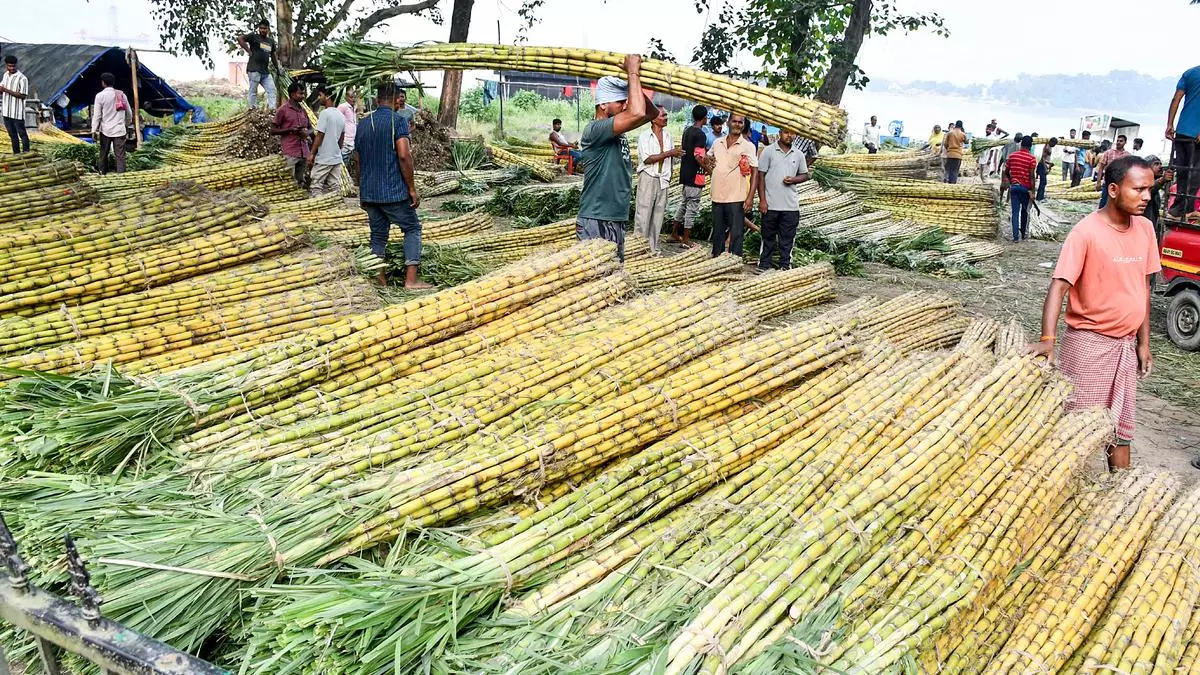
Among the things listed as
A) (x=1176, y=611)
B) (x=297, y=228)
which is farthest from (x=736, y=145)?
(x=1176, y=611)

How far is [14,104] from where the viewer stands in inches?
500

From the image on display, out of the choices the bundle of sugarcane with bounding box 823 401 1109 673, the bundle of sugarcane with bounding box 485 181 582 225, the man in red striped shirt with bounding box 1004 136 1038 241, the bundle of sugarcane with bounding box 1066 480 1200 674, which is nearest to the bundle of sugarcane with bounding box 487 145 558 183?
the bundle of sugarcane with bounding box 485 181 582 225

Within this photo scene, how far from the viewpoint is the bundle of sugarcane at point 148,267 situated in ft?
14.3

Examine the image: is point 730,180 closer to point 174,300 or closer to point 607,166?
point 607,166

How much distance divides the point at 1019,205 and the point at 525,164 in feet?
27.8

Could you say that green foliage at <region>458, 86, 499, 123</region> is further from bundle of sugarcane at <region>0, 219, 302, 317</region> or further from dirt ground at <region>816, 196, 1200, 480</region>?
bundle of sugarcane at <region>0, 219, 302, 317</region>

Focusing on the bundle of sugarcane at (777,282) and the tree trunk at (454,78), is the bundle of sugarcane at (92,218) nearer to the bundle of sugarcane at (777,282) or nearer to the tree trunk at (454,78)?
the bundle of sugarcane at (777,282)

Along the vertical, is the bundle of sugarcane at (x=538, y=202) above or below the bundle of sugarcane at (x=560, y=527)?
above

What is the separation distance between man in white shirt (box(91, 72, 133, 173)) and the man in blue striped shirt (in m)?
7.23

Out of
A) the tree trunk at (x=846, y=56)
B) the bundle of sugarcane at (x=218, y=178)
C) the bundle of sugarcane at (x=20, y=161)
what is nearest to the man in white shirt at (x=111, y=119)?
the bundle of sugarcane at (x=218, y=178)

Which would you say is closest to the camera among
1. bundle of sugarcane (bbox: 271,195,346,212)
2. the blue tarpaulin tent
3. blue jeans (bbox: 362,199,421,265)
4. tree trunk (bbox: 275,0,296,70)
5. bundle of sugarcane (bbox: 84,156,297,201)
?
blue jeans (bbox: 362,199,421,265)

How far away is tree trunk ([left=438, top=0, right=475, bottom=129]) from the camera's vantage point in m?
17.0

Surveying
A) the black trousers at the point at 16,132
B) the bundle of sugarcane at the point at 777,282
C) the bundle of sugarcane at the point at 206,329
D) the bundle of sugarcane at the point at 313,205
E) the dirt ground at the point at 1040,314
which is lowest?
the dirt ground at the point at 1040,314

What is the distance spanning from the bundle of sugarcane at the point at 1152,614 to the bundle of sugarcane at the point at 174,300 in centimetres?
420
